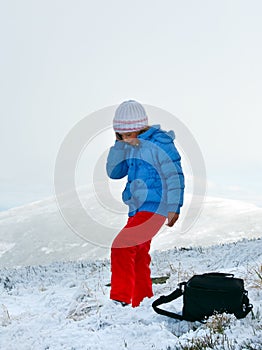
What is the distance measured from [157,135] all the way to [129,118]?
17.0 inches

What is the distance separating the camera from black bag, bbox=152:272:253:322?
4.51 metres

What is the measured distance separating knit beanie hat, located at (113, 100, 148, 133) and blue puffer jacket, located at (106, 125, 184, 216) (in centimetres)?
15

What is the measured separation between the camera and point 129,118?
241 inches

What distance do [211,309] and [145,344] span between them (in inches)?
31.2

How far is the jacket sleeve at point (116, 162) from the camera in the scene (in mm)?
6348

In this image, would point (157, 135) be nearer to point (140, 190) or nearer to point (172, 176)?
point (172, 176)

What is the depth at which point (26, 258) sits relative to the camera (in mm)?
87938

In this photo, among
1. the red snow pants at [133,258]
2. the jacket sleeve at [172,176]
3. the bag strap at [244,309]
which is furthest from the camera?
the jacket sleeve at [172,176]

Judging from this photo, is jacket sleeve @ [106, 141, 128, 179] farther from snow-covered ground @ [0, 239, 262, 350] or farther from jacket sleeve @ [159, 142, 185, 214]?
snow-covered ground @ [0, 239, 262, 350]

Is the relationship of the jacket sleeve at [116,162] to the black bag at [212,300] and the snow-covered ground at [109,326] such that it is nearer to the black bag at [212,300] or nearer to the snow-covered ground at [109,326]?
the snow-covered ground at [109,326]

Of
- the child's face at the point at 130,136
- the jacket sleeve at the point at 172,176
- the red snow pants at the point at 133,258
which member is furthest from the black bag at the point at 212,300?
the child's face at the point at 130,136

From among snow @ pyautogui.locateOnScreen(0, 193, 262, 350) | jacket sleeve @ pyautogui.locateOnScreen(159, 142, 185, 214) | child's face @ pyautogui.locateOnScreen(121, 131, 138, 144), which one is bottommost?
snow @ pyautogui.locateOnScreen(0, 193, 262, 350)

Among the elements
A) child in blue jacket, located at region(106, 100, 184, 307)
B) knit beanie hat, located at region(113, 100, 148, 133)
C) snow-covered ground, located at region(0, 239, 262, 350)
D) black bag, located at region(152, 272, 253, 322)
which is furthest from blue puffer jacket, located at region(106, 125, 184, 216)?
black bag, located at region(152, 272, 253, 322)

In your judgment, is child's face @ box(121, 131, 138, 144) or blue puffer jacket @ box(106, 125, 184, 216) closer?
blue puffer jacket @ box(106, 125, 184, 216)
